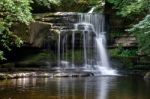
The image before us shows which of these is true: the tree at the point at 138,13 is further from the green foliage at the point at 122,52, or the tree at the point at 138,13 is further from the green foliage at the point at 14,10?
the green foliage at the point at 14,10

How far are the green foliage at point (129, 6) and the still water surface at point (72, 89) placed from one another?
451 centimetres

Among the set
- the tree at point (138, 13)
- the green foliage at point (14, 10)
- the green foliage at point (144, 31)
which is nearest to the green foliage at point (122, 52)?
the tree at point (138, 13)

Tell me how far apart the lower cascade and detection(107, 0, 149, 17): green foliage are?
6.65ft

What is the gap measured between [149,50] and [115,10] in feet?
23.8

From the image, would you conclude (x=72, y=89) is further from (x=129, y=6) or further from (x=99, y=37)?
(x=99, y=37)

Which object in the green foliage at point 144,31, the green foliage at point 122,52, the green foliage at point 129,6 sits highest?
the green foliage at point 129,6

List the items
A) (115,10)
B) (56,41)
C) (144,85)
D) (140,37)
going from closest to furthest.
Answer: (144,85), (140,37), (56,41), (115,10)

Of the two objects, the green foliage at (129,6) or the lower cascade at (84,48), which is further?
the lower cascade at (84,48)

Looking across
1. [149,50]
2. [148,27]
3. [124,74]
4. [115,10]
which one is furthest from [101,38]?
[148,27]

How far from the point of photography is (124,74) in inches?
972

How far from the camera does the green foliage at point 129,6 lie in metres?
23.1

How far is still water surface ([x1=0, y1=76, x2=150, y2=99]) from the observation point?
1527 centimetres

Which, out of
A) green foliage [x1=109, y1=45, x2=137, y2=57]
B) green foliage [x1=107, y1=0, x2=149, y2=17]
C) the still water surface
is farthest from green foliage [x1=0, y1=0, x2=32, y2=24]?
green foliage [x1=109, y1=45, x2=137, y2=57]

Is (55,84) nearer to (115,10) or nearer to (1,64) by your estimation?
(1,64)
